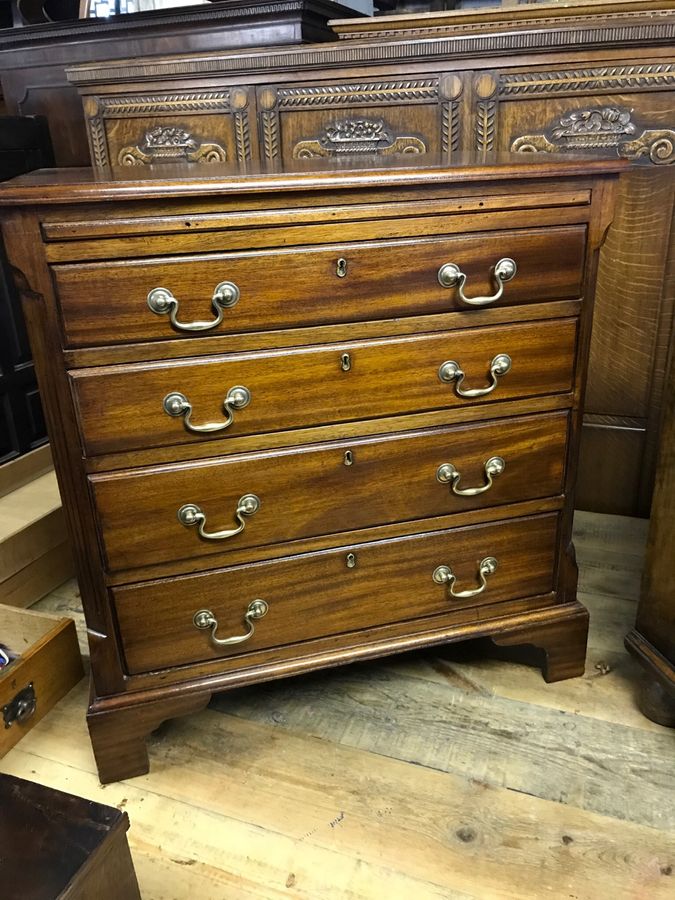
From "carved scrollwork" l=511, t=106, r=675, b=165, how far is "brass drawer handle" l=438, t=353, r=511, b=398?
709 mm

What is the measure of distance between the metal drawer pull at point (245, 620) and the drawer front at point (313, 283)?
1.50 ft

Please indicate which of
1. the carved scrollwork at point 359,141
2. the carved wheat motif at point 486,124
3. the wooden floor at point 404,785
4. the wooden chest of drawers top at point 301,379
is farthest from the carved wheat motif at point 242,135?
the wooden floor at point 404,785

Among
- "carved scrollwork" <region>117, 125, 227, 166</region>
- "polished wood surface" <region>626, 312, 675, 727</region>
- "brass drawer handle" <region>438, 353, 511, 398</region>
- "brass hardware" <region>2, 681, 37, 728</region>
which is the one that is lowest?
"brass hardware" <region>2, 681, 37, 728</region>

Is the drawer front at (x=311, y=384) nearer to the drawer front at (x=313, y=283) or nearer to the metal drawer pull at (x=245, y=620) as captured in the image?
the drawer front at (x=313, y=283)

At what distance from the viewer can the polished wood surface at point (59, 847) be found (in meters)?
0.68

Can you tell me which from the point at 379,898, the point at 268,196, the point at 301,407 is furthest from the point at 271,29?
the point at 379,898

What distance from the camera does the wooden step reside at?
1683 millimetres

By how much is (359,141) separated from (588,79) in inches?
20.0

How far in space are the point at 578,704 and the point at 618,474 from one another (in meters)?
0.79

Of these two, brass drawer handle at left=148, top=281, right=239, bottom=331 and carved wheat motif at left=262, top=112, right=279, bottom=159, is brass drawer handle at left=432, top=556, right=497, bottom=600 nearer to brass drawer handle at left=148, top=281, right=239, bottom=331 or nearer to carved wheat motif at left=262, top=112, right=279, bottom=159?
brass drawer handle at left=148, top=281, right=239, bottom=331

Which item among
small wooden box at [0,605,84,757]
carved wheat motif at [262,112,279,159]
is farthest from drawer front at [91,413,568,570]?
carved wheat motif at [262,112,279,159]

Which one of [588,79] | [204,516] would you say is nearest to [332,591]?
[204,516]

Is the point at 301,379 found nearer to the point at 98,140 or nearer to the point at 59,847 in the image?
the point at 59,847

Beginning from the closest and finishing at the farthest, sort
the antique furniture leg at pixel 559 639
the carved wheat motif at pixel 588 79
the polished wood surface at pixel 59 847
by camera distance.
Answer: the polished wood surface at pixel 59 847
the antique furniture leg at pixel 559 639
the carved wheat motif at pixel 588 79
